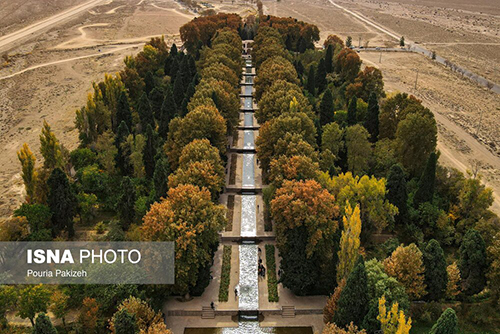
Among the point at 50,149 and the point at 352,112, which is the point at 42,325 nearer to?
the point at 50,149

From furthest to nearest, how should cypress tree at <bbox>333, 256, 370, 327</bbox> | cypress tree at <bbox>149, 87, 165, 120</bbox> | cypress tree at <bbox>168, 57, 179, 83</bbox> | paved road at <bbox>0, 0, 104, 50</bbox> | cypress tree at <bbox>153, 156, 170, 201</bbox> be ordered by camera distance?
paved road at <bbox>0, 0, 104, 50</bbox>
cypress tree at <bbox>168, 57, 179, 83</bbox>
cypress tree at <bbox>149, 87, 165, 120</bbox>
cypress tree at <bbox>153, 156, 170, 201</bbox>
cypress tree at <bbox>333, 256, 370, 327</bbox>

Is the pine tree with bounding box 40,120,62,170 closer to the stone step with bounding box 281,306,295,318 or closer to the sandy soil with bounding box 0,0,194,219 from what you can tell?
the sandy soil with bounding box 0,0,194,219

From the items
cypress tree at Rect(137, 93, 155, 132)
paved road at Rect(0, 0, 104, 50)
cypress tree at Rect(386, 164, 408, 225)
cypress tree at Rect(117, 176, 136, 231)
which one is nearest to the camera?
cypress tree at Rect(386, 164, 408, 225)

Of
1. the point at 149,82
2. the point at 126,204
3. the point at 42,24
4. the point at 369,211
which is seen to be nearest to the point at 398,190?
the point at 369,211

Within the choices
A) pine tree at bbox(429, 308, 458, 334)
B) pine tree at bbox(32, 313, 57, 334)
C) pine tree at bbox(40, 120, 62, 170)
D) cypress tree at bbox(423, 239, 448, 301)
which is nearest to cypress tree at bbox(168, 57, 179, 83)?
pine tree at bbox(40, 120, 62, 170)

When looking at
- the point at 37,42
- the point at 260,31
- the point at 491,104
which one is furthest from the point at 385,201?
the point at 37,42
